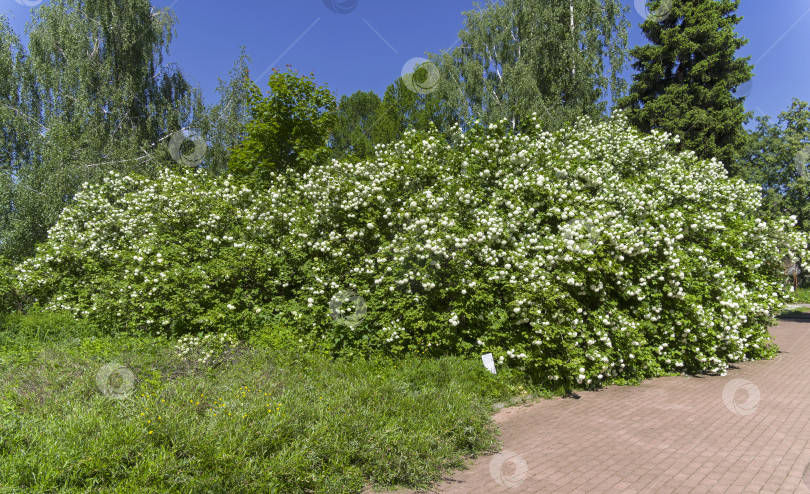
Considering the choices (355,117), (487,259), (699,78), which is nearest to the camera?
(487,259)

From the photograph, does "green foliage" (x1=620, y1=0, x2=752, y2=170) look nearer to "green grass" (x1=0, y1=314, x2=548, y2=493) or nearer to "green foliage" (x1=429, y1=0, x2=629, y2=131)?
"green foliage" (x1=429, y1=0, x2=629, y2=131)

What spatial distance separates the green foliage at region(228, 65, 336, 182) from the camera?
15562 mm

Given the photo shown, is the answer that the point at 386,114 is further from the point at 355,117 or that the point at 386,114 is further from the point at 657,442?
the point at 657,442

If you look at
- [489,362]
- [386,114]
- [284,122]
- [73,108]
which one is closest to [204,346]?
[489,362]

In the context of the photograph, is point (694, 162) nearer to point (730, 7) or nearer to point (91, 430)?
point (91, 430)

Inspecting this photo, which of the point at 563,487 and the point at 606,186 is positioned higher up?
the point at 606,186

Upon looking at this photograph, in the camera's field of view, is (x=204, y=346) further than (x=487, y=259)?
Yes

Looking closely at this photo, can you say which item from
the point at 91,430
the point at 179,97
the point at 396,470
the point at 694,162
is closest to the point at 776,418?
the point at 396,470

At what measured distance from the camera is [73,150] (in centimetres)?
1841

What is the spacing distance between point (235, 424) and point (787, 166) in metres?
32.3

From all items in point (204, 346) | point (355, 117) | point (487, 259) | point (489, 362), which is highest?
point (355, 117)

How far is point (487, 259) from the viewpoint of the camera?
24.4 ft

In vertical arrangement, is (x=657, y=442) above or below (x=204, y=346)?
below

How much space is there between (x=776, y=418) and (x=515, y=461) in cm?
410
